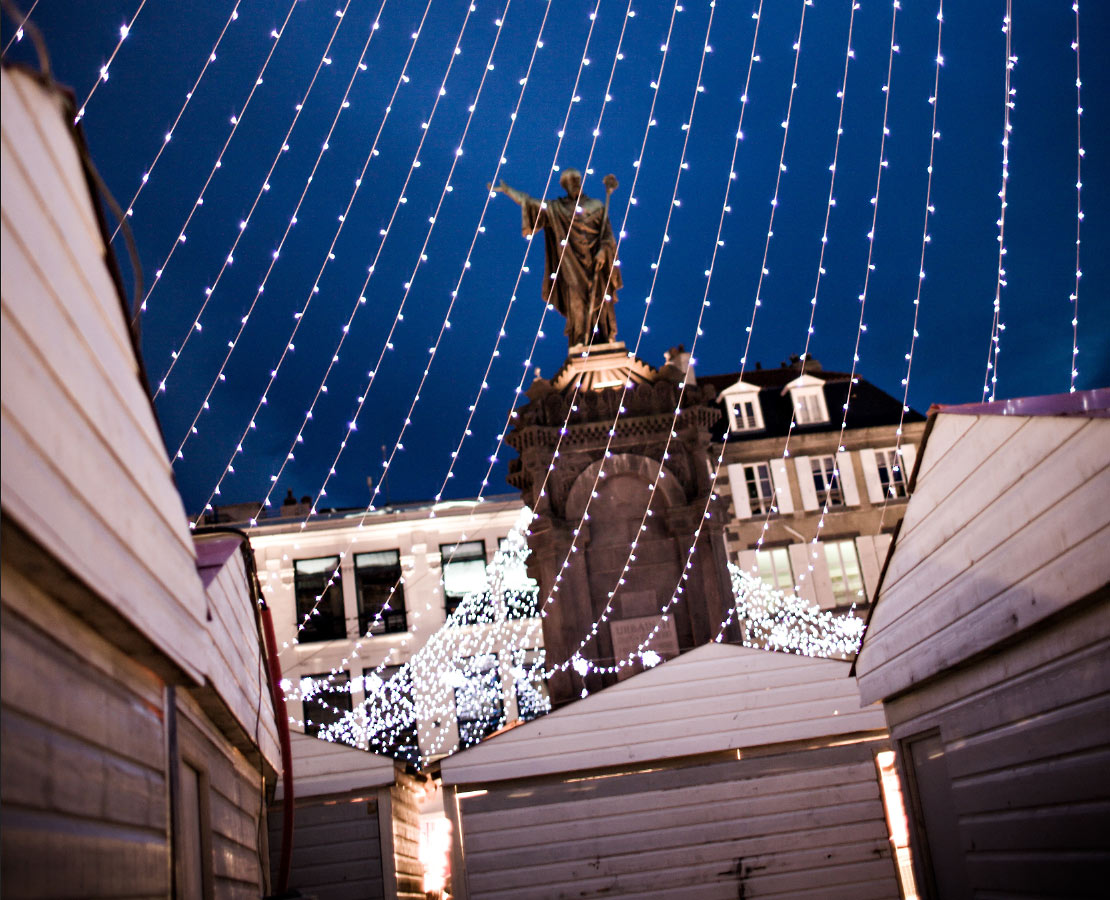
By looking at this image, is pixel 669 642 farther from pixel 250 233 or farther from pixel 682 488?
pixel 250 233

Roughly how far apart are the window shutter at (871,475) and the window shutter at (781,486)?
1.98 m

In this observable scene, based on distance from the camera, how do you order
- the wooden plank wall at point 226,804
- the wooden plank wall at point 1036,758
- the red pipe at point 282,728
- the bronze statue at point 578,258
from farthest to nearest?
the bronze statue at point 578,258 → the red pipe at point 282,728 → the wooden plank wall at point 1036,758 → the wooden plank wall at point 226,804

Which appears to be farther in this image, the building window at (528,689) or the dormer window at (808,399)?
the dormer window at (808,399)

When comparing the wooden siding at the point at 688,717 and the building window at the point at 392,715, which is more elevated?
the building window at the point at 392,715

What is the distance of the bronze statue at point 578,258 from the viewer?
12.8m

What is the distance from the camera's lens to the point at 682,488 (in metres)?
11.5

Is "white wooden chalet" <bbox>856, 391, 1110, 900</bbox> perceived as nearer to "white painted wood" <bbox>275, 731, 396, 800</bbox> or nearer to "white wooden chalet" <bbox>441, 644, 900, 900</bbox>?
"white wooden chalet" <bbox>441, 644, 900, 900</bbox>

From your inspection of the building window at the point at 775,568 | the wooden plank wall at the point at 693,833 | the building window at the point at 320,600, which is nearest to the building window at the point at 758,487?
the building window at the point at 775,568

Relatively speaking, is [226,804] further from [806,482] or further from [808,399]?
[808,399]

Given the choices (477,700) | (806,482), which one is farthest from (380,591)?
(806,482)

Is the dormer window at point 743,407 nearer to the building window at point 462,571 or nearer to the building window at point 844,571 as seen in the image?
the building window at point 844,571

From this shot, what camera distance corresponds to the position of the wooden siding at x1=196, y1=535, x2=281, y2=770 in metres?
4.14

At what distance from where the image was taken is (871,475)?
2556 cm

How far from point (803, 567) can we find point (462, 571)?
8.41 m
